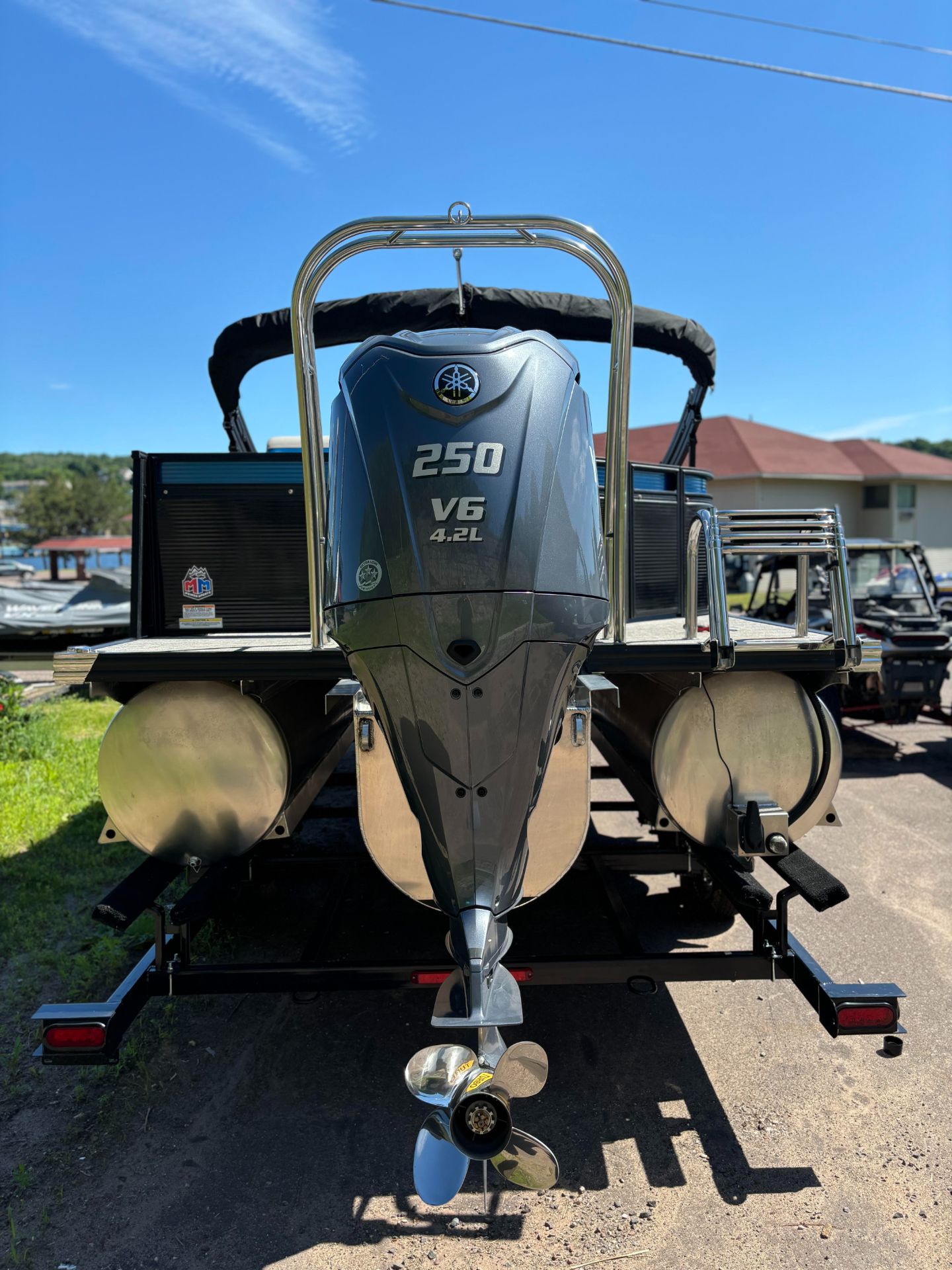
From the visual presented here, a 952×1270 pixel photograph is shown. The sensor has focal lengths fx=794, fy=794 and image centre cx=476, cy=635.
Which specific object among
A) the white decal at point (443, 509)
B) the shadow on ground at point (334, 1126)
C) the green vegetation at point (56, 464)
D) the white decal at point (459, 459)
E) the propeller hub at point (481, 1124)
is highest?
the green vegetation at point (56, 464)

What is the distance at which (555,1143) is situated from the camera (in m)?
2.61

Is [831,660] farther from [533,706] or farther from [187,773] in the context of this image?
[187,773]

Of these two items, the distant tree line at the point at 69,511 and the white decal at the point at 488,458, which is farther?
the distant tree line at the point at 69,511

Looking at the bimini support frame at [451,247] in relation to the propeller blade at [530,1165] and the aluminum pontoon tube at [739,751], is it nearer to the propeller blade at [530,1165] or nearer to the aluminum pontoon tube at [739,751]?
the aluminum pontoon tube at [739,751]

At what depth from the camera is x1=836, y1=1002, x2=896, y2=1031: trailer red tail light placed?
251 cm

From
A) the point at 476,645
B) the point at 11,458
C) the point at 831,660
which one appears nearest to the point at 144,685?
the point at 476,645

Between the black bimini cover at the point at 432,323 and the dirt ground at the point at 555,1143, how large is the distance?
3.39 meters

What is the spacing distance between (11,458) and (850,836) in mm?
177553

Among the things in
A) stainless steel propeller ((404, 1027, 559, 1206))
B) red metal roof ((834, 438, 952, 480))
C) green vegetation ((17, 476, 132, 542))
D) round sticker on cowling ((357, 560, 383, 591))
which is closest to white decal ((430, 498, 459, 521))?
round sticker on cowling ((357, 560, 383, 591))

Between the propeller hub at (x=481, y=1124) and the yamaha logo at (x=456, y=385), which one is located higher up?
the yamaha logo at (x=456, y=385)

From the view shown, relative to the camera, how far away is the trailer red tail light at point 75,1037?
94.8 inches

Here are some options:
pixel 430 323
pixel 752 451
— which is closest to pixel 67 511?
pixel 752 451

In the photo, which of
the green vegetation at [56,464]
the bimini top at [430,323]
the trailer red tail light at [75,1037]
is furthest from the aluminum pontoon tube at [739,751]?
the green vegetation at [56,464]

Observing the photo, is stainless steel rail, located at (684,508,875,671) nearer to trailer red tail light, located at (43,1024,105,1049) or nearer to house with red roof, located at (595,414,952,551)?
trailer red tail light, located at (43,1024,105,1049)
